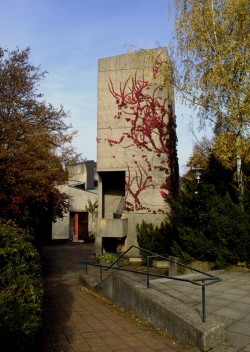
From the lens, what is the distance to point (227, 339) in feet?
15.8

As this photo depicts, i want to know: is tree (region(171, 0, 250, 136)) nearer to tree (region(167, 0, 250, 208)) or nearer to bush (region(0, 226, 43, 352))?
tree (region(167, 0, 250, 208))

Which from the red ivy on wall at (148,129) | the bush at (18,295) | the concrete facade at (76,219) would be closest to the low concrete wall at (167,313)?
the bush at (18,295)

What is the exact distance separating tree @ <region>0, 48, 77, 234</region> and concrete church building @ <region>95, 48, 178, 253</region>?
294 centimetres

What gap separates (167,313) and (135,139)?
1156 cm

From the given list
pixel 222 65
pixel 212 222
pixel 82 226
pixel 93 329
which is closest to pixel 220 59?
pixel 222 65

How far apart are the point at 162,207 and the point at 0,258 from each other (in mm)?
11339

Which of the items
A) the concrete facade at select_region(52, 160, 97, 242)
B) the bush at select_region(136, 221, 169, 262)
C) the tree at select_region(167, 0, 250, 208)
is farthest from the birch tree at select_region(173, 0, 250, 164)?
the concrete facade at select_region(52, 160, 97, 242)

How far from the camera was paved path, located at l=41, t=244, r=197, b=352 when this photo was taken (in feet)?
16.0

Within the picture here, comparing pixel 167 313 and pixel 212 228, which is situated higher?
pixel 212 228

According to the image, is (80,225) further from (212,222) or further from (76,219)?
(212,222)

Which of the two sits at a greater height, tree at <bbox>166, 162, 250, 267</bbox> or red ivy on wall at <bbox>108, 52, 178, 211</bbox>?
red ivy on wall at <bbox>108, 52, 178, 211</bbox>

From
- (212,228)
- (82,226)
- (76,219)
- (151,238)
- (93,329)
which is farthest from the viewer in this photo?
(76,219)

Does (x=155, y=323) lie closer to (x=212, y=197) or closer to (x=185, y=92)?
(x=212, y=197)

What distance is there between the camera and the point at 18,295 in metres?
4.48
